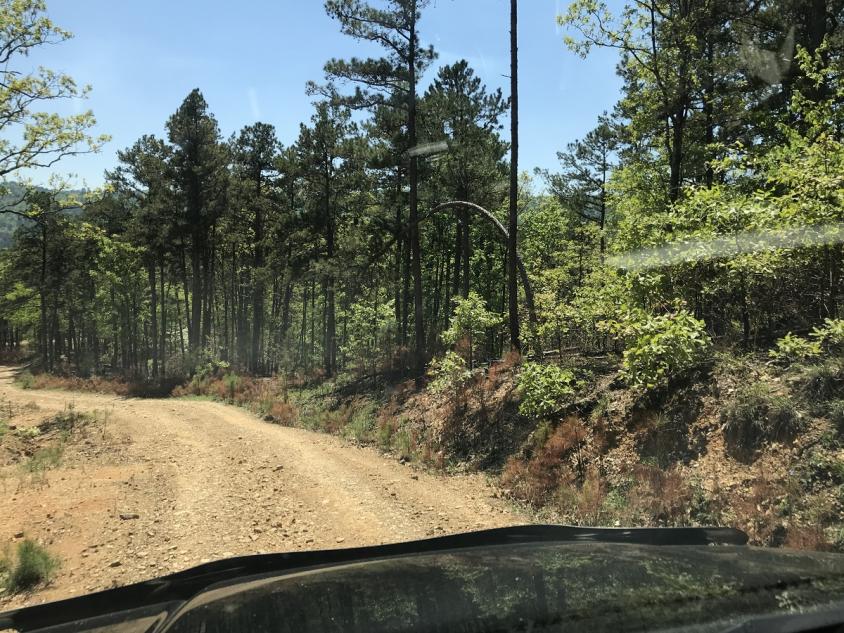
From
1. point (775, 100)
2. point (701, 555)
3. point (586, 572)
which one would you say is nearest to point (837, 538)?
point (701, 555)

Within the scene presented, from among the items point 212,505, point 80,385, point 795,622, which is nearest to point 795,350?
point 795,622

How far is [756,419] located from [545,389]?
3939 mm

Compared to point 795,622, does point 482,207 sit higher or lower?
higher

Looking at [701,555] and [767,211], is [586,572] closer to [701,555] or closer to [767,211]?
[701,555]

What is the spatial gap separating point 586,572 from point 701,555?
84cm

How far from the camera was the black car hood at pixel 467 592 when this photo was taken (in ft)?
7.96

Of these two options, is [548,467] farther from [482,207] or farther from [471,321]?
[482,207]

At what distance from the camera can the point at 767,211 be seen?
7234 millimetres

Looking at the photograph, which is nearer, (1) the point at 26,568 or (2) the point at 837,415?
(1) the point at 26,568

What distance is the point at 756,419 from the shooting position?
22.2 feet

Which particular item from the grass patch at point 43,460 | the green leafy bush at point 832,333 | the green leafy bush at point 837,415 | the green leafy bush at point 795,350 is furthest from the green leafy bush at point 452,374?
the grass patch at point 43,460

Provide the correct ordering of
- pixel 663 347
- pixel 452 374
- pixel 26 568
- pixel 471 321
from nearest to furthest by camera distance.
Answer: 1. pixel 26 568
2. pixel 663 347
3. pixel 452 374
4. pixel 471 321

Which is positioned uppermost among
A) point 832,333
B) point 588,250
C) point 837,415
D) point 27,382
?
point 588,250

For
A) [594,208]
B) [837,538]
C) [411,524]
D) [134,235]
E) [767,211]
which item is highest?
[594,208]
